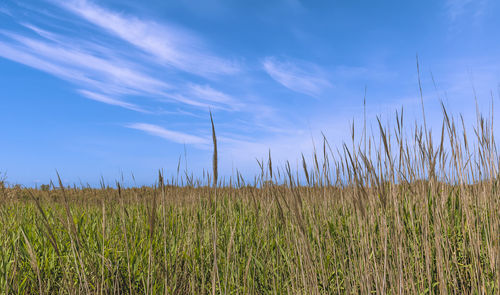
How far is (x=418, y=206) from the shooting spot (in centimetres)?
284

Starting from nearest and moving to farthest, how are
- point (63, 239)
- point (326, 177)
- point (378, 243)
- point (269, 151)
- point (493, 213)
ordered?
point (269, 151) < point (493, 213) < point (378, 243) < point (326, 177) < point (63, 239)

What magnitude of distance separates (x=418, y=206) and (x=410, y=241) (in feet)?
1.17

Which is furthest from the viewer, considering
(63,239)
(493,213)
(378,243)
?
(63,239)

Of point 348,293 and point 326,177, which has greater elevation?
point 326,177

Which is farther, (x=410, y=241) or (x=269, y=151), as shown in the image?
(x=410, y=241)

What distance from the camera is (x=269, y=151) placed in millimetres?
1840

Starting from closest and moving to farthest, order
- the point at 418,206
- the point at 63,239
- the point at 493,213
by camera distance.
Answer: the point at 493,213 < the point at 418,206 < the point at 63,239

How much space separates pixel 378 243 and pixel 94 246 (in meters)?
2.42

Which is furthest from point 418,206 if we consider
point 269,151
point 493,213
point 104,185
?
point 104,185

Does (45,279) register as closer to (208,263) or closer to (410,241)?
(208,263)

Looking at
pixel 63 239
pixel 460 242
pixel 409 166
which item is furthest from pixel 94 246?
pixel 460 242

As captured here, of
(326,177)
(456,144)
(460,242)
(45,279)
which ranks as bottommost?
(45,279)

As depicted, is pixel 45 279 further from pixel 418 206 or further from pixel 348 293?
pixel 418 206

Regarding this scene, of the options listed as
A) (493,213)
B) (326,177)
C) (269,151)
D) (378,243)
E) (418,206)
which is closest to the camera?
(269,151)
